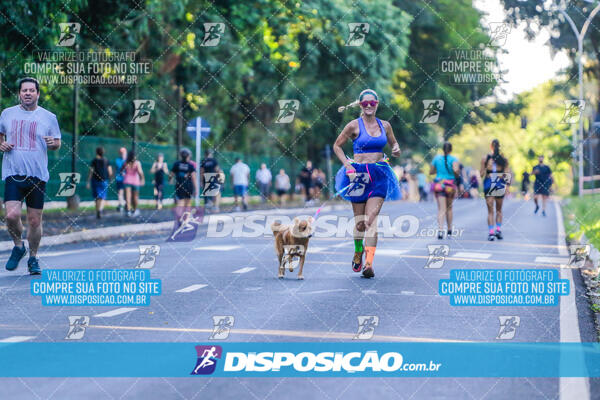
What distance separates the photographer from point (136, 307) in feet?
27.8

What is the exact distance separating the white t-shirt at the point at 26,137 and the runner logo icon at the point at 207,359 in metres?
4.44

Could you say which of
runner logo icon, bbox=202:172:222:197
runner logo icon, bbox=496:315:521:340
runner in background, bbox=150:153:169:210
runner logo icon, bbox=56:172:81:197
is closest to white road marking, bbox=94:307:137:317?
runner logo icon, bbox=496:315:521:340

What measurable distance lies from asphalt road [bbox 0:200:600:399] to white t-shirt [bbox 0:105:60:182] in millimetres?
1191

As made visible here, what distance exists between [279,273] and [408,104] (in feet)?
114

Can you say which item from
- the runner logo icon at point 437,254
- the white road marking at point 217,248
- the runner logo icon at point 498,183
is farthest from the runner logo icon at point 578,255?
the white road marking at point 217,248

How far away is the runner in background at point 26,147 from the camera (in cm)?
995

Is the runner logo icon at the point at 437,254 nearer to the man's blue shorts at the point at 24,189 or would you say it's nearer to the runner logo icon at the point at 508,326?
the runner logo icon at the point at 508,326

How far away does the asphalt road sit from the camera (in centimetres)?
537

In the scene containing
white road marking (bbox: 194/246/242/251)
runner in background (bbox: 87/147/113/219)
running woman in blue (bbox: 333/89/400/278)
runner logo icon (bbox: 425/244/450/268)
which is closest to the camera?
running woman in blue (bbox: 333/89/400/278)

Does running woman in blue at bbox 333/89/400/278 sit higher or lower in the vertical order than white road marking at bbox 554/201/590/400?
higher

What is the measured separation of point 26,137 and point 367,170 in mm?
3538

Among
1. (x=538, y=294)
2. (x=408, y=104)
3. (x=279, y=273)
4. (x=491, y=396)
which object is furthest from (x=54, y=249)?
(x=408, y=104)

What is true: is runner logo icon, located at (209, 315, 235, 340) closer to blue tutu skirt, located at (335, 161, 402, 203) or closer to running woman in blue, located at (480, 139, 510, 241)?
blue tutu skirt, located at (335, 161, 402, 203)

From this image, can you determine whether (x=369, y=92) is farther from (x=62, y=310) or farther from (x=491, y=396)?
(x=491, y=396)
